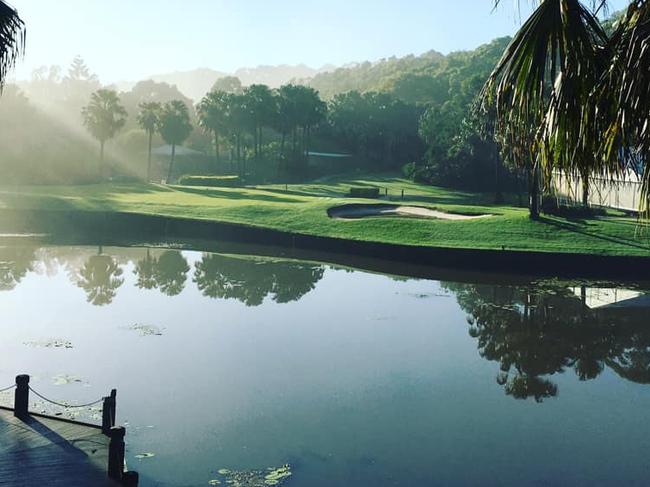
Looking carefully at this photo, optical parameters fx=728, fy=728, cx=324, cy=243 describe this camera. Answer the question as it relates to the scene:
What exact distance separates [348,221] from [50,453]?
34.9m

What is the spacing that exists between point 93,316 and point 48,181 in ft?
174

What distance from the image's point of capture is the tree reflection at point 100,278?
94.9ft

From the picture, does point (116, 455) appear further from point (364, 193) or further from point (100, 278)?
point (364, 193)

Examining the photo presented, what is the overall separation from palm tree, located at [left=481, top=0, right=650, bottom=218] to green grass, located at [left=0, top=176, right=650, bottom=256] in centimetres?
2228

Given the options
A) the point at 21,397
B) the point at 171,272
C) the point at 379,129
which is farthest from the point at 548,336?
the point at 379,129

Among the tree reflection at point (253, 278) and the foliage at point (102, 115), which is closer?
the tree reflection at point (253, 278)

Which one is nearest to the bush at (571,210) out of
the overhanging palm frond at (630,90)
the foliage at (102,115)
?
the overhanging palm frond at (630,90)

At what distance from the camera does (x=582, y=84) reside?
521 centimetres

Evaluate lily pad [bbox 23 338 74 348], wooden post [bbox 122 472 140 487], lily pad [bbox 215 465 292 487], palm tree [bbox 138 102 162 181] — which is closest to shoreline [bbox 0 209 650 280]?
lily pad [bbox 23 338 74 348]

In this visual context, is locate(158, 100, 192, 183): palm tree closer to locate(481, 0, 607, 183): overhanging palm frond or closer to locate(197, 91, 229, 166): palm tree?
locate(197, 91, 229, 166): palm tree

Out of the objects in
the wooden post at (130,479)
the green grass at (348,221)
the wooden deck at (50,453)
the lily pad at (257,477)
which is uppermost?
the green grass at (348,221)

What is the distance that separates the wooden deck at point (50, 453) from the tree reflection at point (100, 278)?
14.3 meters

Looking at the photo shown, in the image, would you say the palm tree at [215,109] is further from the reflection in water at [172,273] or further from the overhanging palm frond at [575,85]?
the overhanging palm frond at [575,85]

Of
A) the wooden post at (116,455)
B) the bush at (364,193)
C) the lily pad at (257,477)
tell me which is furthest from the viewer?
the bush at (364,193)
